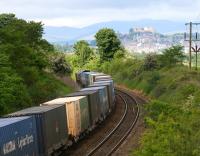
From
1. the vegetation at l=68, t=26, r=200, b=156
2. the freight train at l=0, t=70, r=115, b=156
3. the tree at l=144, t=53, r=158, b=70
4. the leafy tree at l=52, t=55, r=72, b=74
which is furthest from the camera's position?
the leafy tree at l=52, t=55, r=72, b=74

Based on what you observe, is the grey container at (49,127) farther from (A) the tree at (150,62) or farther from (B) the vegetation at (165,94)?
(A) the tree at (150,62)

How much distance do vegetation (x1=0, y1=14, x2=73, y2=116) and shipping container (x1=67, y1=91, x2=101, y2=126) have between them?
518cm

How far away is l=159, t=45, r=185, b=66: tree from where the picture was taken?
92.4m

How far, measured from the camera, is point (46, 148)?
92.1ft

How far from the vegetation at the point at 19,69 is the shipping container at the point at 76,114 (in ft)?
21.2

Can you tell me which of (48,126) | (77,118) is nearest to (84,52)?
(77,118)

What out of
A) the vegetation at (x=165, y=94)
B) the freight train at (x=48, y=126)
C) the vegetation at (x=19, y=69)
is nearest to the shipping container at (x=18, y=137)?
the freight train at (x=48, y=126)

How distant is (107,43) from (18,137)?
370ft

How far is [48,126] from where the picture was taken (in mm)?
28281

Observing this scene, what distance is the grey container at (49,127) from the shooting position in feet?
88.9

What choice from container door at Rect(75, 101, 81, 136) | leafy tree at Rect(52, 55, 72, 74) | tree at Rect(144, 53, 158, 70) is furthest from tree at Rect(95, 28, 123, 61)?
container door at Rect(75, 101, 81, 136)

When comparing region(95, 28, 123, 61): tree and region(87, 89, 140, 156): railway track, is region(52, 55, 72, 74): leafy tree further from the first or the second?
region(95, 28, 123, 61): tree

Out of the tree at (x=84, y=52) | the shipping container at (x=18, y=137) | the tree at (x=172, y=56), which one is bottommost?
the tree at (x=84, y=52)

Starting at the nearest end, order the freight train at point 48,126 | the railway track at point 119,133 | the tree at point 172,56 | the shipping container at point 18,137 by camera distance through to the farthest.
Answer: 1. the shipping container at point 18,137
2. the freight train at point 48,126
3. the railway track at point 119,133
4. the tree at point 172,56
